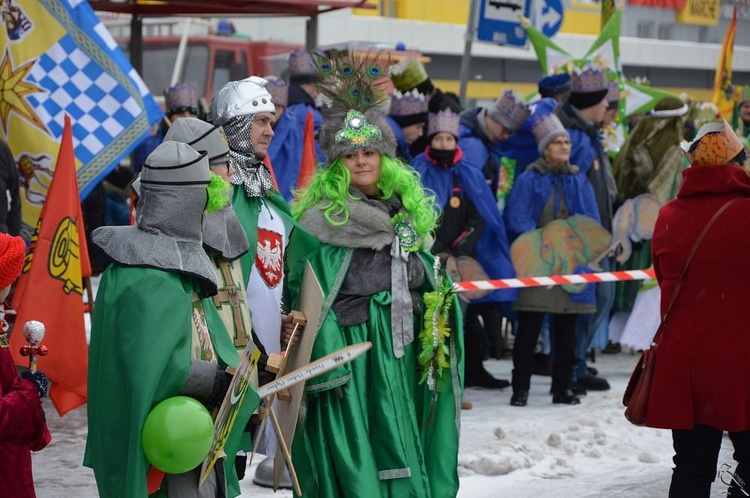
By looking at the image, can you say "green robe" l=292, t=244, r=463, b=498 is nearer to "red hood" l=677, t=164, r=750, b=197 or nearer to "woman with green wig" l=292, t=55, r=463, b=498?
"woman with green wig" l=292, t=55, r=463, b=498

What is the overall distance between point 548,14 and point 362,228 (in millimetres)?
7604

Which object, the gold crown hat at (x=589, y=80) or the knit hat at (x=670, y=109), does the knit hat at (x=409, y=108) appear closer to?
the gold crown hat at (x=589, y=80)

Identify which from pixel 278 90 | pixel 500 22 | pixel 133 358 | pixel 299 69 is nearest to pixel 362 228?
pixel 133 358

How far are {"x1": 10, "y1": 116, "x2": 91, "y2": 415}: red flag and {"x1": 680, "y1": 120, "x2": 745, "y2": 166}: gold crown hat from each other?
313cm

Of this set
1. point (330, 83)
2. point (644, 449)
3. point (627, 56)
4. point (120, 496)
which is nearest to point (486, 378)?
point (644, 449)

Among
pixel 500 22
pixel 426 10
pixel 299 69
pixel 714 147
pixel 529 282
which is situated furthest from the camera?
pixel 426 10

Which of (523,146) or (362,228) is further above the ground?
(362,228)

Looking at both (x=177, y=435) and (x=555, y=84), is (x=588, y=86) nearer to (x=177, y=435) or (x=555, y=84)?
(x=555, y=84)

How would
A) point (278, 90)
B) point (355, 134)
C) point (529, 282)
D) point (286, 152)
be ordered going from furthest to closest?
point (286, 152) → point (278, 90) → point (529, 282) → point (355, 134)

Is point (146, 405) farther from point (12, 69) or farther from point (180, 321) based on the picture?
point (12, 69)

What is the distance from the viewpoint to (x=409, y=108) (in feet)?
31.5

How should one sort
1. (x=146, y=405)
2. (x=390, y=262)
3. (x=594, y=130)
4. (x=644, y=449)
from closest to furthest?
(x=146, y=405) → (x=390, y=262) → (x=644, y=449) → (x=594, y=130)

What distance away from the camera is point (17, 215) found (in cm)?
764

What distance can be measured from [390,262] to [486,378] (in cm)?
430
